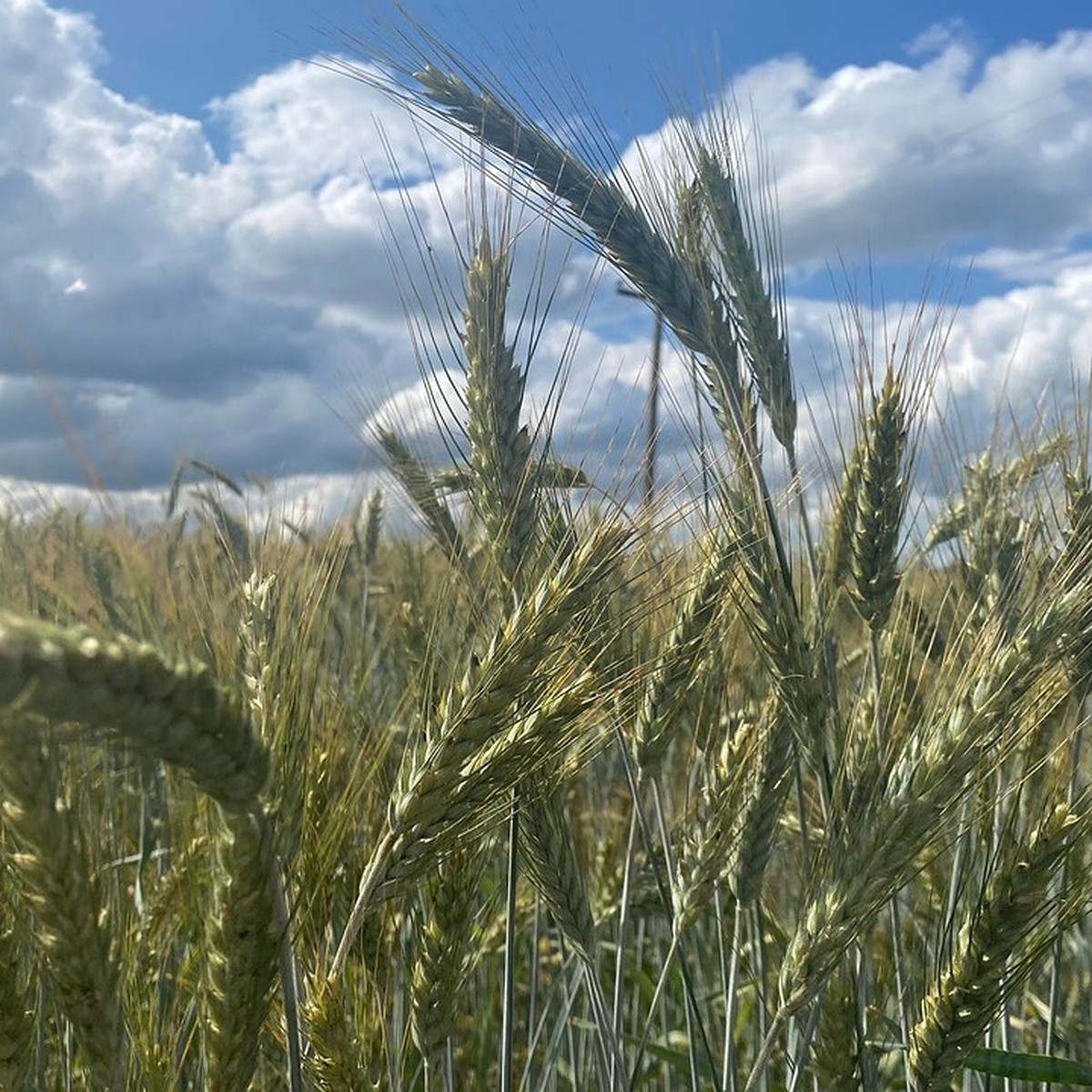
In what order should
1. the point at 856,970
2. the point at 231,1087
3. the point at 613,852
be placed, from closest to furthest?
the point at 231,1087 < the point at 856,970 < the point at 613,852

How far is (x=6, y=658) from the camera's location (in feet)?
2.37

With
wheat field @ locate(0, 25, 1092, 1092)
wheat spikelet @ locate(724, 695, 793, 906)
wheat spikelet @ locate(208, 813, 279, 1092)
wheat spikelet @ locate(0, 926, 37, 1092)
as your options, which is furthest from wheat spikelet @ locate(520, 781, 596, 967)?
wheat spikelet @ locate(0, 926, 37, 1092)

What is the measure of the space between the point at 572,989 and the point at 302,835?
1.26 m

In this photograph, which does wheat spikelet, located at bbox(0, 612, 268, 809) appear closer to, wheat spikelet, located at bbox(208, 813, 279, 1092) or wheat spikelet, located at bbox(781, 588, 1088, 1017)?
wheat spikelet, located at bbox(208, 813, 279, 1092)

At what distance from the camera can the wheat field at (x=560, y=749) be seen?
127 cm

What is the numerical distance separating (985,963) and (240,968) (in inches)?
37.5

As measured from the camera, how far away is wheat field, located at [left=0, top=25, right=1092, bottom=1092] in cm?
127

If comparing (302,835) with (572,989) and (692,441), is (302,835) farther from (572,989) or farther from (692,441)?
(572,989)

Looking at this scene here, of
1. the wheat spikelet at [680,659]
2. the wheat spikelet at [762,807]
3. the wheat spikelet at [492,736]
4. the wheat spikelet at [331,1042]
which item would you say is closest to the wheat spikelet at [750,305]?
the wheat spikelet at [680,659]

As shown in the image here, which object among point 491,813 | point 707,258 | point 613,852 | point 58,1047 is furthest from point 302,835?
point 613,852

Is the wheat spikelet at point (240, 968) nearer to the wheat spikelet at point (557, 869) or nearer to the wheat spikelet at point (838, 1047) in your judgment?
the wheat spikelet at point (557, 869)

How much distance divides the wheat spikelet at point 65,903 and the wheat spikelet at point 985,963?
1.02 metres

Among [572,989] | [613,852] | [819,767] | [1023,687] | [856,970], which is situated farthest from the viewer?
[613,852]

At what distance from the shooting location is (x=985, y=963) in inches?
62.8
